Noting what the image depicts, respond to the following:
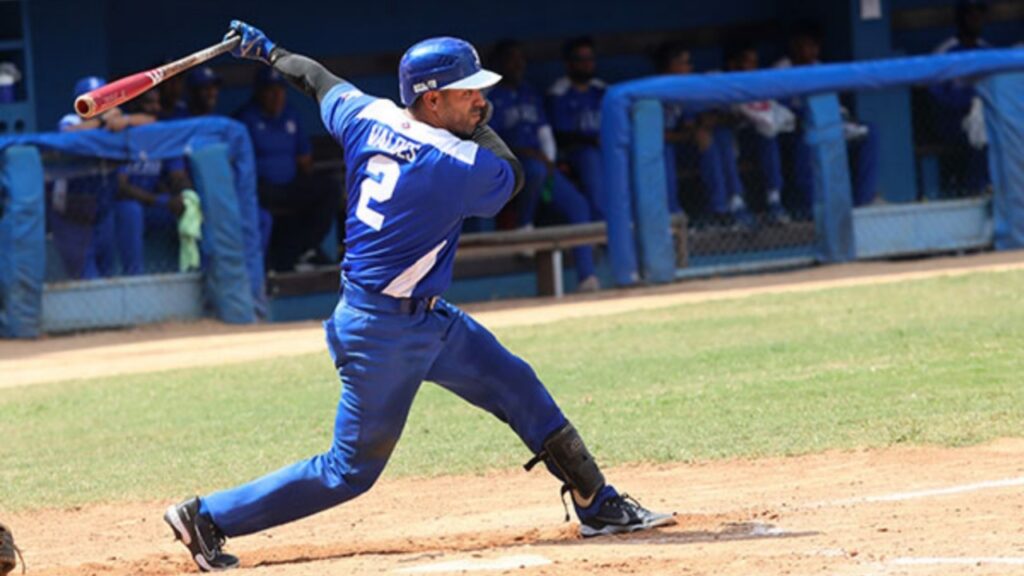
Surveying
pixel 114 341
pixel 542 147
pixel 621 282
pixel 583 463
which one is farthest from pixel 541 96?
pixel 583 463

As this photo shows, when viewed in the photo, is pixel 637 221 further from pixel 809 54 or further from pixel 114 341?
pixel 114 341

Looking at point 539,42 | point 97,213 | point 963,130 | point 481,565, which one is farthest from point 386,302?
point 539,42

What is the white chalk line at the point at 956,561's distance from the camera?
17.2 feet

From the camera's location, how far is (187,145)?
14492mm

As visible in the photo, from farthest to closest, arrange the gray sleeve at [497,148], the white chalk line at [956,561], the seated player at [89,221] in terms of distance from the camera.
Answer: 1. the seated player at [89,221]
2. the gray sleeve at [497,148]
3. the white chalk line at [956,561]

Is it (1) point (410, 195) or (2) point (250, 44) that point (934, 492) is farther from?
(2) point (250, 44)

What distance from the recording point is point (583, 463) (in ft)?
20.8

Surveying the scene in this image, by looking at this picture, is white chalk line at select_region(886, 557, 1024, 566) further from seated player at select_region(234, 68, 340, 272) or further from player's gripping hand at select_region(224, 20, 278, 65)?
seated player at select_region(234, 68, 340, 272)

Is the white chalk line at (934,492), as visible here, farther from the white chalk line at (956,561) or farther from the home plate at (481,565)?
the home plate at (481,565)

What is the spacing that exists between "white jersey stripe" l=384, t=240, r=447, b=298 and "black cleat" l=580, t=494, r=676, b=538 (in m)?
1.08

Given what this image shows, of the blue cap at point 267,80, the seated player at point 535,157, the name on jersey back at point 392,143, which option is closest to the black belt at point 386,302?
the name on jersey back at point 392,143

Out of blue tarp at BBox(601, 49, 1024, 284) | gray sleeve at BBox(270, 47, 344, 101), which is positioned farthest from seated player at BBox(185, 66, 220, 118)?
gray sleeve at BBox(270, 47, 344, 101)

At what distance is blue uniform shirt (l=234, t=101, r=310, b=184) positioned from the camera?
15461mm

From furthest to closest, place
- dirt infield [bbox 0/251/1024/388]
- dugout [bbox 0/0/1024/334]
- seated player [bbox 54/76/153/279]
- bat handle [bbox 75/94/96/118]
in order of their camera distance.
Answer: dugout [bbox 0/0/1024/334], seated player [bbox 54/76/153/279], dirt infield [bbox 0/251/1024/388], bat handle [bbox 75/94/96/118]
